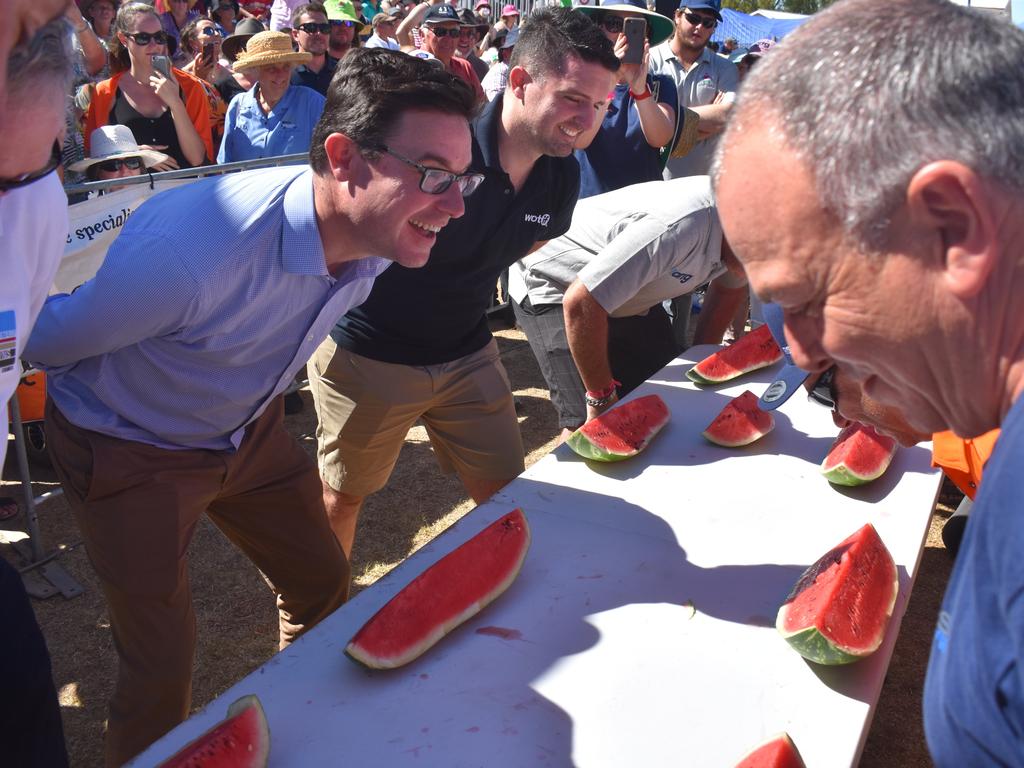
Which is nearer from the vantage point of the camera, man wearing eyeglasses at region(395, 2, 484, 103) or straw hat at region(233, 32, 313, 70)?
straw hat at region(233, 32, 313, 70)

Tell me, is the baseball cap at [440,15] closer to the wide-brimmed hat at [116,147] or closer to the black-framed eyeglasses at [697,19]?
the black-framed eyeglasses at [697,19]

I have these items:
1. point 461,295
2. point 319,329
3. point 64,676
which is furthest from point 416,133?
point 64,676

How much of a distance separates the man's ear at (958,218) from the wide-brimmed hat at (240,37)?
310 inches

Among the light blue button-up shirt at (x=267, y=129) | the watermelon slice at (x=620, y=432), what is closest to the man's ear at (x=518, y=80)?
the watermelon slice at (x=620, y=432)

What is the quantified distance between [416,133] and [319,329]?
641mm

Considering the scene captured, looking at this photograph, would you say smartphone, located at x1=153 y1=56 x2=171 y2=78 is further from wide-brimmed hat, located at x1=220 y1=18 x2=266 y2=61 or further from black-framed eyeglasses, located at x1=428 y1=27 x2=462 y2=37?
black-framed eyeglasses, located at x1=428 y1=27 x2=462 y2=37

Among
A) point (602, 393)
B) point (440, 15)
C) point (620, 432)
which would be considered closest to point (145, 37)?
point (440, 15)

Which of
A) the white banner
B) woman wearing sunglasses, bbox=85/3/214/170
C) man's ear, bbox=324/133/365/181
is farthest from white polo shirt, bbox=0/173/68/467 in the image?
woman wearing sunglasses, bbox=85/3/214/170

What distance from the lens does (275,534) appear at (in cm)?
280

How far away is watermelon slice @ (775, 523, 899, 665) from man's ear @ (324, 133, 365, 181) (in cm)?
160

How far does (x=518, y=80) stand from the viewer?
347 centimetres

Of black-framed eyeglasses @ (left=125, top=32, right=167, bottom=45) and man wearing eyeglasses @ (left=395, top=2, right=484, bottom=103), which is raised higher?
black-framed eyeglasses @ (left=125, top=32, right=167, bottom=45)

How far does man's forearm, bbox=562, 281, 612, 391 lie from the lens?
3711 mm

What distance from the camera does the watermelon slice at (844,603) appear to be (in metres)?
1.86
